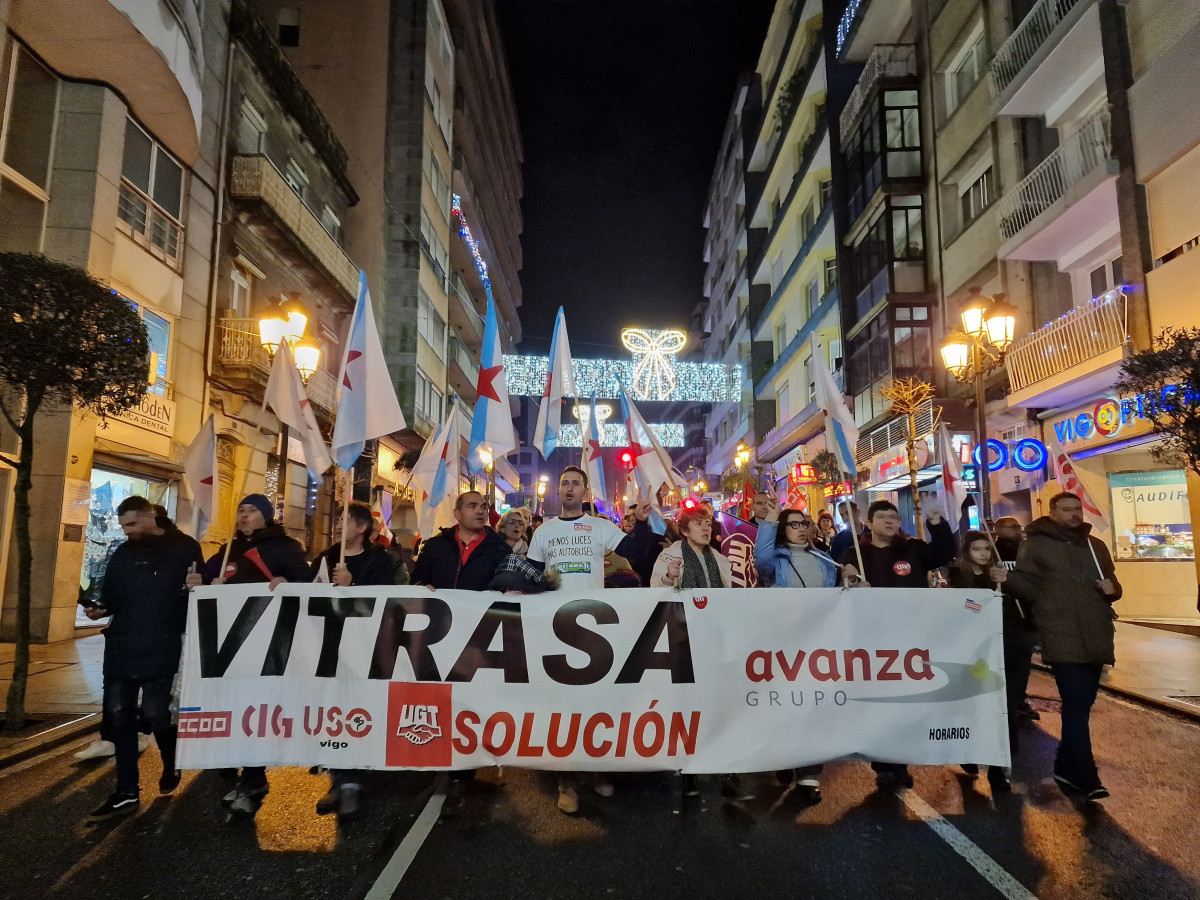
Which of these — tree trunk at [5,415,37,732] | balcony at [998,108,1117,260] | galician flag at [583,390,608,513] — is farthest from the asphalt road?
balcony at [998,108,1117,260]

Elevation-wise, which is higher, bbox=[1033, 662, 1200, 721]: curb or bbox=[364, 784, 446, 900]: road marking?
bbox=[1033, 662, 1200, 721]: curb

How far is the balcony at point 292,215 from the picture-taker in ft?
59.0

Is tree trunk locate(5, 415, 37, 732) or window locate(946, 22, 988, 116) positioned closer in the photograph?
tree trunk locate(5, 415, 37, 732)

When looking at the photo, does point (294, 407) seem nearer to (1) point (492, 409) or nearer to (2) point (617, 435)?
(1) point (492, 409)

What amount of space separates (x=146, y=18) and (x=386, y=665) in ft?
39.5

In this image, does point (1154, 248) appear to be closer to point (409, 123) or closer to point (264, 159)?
point (264, 159)

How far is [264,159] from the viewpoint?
1806 cm

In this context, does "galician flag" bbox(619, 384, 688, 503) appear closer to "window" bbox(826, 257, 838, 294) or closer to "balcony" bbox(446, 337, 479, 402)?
"window" bbox(826, 257, 838, 294)

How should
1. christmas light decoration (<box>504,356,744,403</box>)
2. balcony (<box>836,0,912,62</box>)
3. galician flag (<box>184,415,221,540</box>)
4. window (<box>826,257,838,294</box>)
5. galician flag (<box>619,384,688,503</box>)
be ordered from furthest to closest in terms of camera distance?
window (<box>826,257,838,294</box>) → christmas light decoration (<box>504,356,744,403</box>) → balcony (<box>836,0,912,62</box>) → galician flag (<box>619,384,688,503</box>) → galician flag (<box>184,415,221,540</box>)

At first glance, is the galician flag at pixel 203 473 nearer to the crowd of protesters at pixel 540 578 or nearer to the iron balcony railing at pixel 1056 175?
the crowd of protesters at pixel 540 578

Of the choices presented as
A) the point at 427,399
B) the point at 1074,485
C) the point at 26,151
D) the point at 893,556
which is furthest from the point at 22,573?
the point at 427,399

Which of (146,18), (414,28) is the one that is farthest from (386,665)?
(414,28)

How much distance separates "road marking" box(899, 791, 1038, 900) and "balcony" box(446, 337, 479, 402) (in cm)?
3383

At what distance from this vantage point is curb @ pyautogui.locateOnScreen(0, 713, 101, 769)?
6121 mm
